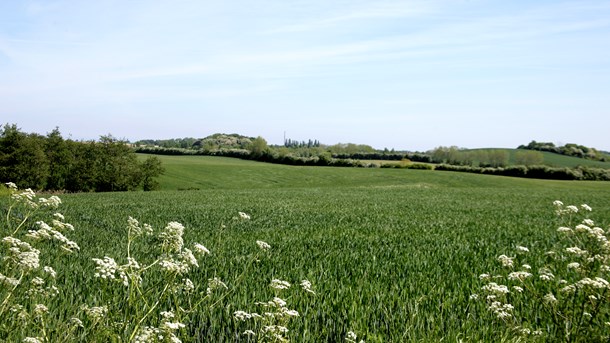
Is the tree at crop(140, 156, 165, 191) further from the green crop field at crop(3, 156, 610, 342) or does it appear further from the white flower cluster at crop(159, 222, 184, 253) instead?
the white flower cluster at crop(159, 222, 184, 253)

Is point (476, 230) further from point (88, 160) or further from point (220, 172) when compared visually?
point (220, 172)

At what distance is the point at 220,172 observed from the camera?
78688 millimetres

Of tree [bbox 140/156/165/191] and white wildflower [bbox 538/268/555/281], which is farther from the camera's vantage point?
tree [bbox 140/156/165/191]

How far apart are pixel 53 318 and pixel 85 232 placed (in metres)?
8.75

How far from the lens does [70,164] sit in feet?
202

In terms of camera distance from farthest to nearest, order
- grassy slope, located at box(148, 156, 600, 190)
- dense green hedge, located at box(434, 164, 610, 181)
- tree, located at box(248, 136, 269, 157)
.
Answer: tree, located at box(248, 136, 269, 157) → dense green hedge, located at box(434, 164, 610, 181) → grassy slope, located at box(148, 156, 600, 190)

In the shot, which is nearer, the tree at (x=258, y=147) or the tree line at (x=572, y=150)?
the tree at (x=258, y=147)

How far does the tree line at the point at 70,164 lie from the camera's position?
56.5 metres

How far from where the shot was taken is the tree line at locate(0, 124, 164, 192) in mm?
56531

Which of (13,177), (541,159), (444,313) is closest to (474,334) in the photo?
(444,313)

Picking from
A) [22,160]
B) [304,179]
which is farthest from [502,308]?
[304,179]

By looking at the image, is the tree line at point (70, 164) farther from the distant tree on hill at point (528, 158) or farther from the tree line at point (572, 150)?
the tree line at point (572, 150)

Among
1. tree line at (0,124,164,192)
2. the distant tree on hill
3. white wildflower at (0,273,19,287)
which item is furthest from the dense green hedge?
white wildflower at (0,273,19,287)

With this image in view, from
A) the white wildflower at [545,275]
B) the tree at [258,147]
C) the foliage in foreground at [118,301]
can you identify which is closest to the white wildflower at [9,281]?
the foliage in foreground at [118,301]
